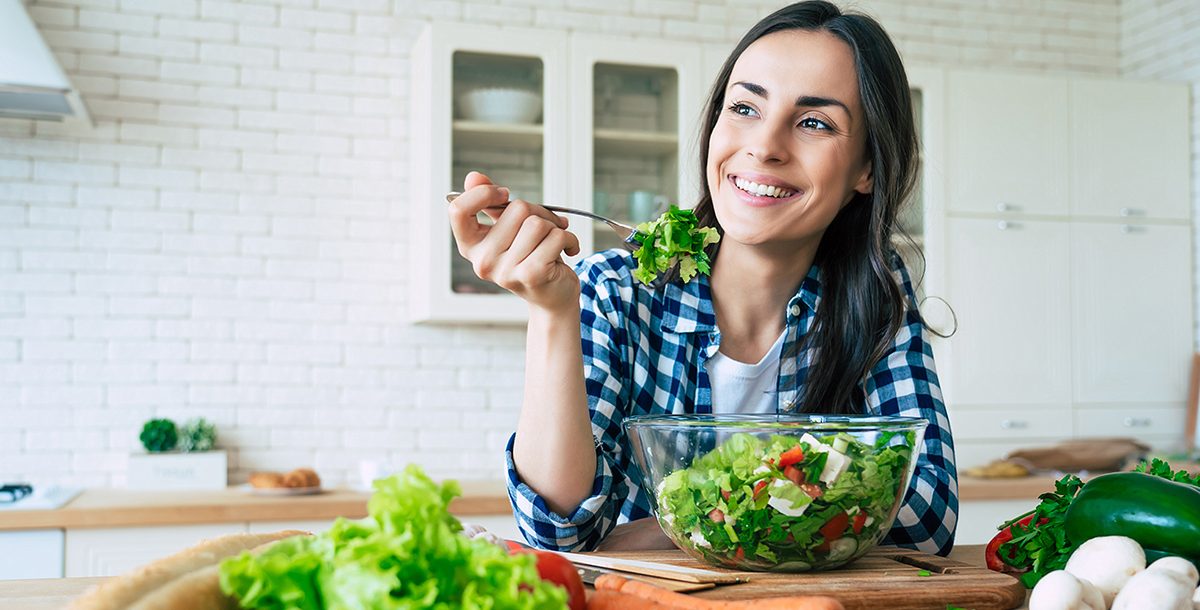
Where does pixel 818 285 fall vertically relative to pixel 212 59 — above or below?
below

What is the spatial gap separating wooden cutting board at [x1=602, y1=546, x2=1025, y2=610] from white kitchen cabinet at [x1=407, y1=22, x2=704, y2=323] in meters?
2.24

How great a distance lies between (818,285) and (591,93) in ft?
6.06

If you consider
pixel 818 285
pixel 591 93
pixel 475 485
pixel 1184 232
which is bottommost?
pixel 475 485

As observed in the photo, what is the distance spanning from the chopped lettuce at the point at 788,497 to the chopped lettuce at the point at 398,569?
346 millimetres

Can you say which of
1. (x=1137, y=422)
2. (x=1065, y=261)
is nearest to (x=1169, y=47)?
(x=1065, y=261)

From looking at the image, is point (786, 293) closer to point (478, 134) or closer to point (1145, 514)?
point (1145, 514)

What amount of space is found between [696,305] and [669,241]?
1.01ft

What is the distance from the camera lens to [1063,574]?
0.96 metres

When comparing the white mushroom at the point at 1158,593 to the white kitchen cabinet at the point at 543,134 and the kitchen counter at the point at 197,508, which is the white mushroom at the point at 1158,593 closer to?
the kitchen counter at the point at 197,508

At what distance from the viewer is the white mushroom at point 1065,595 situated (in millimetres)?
927

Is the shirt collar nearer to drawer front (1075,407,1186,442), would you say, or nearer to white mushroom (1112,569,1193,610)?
white mushroom (1112,569,1193,610)

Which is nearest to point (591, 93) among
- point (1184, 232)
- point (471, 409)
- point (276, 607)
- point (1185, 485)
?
point (471, 409)

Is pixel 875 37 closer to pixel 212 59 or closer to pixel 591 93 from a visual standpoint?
pixel 591 93

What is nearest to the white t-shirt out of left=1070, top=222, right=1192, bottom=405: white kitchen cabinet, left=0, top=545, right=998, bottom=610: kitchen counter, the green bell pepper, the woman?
the woman
